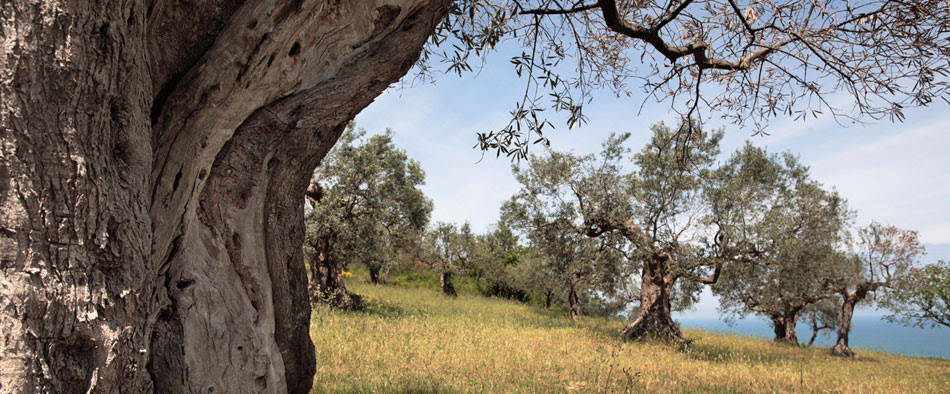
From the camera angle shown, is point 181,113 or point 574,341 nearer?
point 181,113

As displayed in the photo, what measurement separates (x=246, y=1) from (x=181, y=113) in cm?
90

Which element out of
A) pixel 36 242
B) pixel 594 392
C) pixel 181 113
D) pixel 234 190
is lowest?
pixel 594 392

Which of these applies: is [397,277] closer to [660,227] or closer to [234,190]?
[660,227]

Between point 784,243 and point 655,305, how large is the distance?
4.25 metres

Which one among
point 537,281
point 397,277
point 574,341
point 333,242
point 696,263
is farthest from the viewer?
point 397,277

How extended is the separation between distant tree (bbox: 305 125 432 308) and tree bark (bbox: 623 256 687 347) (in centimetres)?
896

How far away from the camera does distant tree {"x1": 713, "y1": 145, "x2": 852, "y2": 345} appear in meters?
14.6

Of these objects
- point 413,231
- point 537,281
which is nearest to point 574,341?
point 413,231

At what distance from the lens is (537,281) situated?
1177 inches

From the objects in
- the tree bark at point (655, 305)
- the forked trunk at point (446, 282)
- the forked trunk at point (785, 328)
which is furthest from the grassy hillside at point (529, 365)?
the forked trunk at point (446, 282)

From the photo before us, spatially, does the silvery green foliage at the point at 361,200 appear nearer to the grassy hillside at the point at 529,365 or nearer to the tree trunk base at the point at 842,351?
the grassy hillside at the point at 529,365

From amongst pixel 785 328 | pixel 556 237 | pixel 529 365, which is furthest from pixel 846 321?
pixel 529 365

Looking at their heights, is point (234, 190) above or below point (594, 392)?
above

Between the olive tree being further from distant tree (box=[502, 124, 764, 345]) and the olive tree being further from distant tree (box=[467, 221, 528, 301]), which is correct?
distant tree (box=[467, 221, 528, 301])
